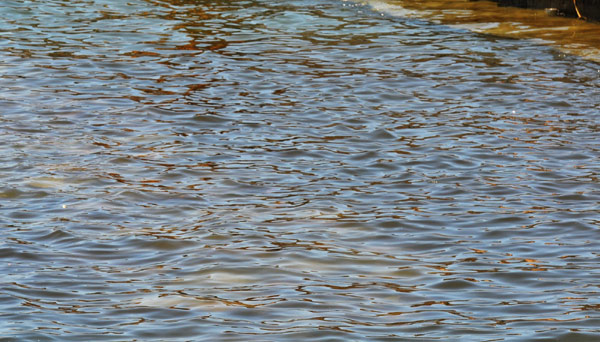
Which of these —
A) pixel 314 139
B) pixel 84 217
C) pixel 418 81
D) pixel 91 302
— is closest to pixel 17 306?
pixel 91 302

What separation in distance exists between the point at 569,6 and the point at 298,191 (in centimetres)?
833

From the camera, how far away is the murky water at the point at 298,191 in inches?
Answer: 175

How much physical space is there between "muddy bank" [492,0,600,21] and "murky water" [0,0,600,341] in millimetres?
1749

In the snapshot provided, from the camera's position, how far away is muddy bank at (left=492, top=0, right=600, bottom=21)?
12.9 meters

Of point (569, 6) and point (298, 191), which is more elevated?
point (569, 6)

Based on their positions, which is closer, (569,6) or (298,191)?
(298,191)

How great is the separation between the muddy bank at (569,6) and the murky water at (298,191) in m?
1.75

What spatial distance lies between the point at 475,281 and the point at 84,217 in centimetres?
240

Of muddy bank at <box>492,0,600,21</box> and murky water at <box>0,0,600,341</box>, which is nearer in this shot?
murky water at <box>0,0,600,341</box>

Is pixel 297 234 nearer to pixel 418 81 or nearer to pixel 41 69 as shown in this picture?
pixel 418 81

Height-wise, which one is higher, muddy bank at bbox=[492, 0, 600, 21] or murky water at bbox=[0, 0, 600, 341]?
muddy bank at bbox=[492, 0, 600, 21]

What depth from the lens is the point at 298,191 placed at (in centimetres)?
641

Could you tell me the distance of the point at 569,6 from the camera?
13430mm

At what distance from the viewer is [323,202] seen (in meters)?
6.16
